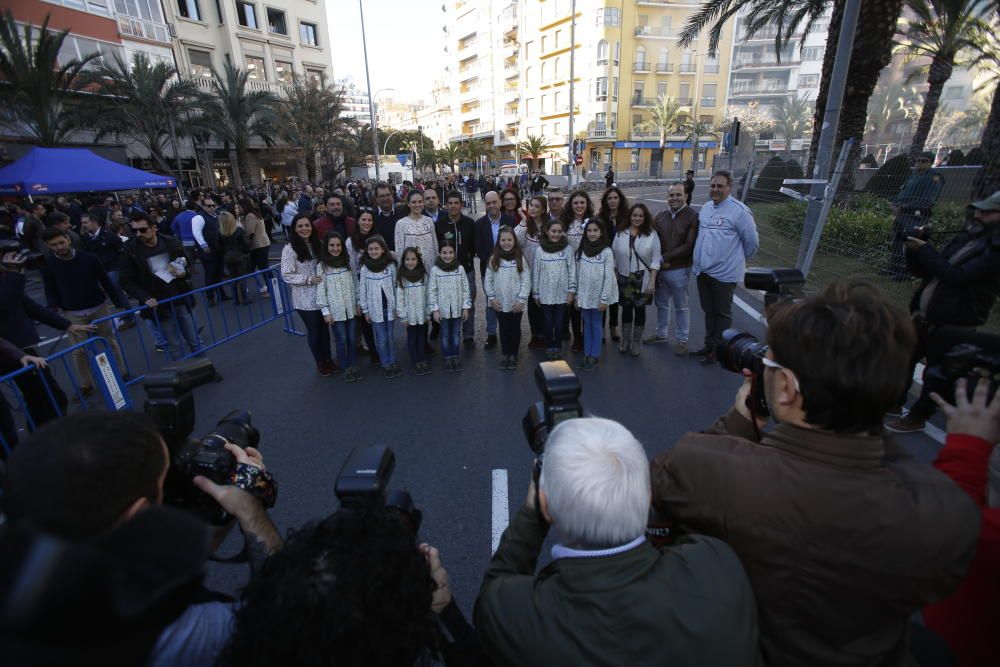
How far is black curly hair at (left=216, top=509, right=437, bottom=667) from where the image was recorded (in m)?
0.91

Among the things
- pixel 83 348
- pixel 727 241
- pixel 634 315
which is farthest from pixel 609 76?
pixel 83 348

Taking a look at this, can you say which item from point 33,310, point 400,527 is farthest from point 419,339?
point 400,527

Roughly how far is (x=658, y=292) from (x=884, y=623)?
473 cm

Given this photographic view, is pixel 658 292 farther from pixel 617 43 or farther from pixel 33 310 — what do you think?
pixel 617 43

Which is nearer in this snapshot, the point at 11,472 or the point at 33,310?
the point at 11,472

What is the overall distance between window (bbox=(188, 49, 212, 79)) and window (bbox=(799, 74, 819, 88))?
6605 cm

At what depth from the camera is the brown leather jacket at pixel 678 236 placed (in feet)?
17.2

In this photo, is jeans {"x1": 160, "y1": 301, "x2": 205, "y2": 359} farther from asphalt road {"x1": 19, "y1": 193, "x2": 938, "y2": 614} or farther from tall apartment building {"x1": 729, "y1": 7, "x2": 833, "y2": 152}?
tall apartment building {"x1": 729, "y1": 7, "x2": 833, "y2": 152}

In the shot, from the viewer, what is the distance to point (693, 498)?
1.25 meters

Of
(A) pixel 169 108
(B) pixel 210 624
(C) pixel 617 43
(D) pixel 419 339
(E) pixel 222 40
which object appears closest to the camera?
(B) pixel 210 624

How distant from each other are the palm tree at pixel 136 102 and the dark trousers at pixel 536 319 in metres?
23.4

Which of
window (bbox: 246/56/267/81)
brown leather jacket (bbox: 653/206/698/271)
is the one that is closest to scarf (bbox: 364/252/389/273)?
brown leather jacket (bbox: 653/206/698/271)

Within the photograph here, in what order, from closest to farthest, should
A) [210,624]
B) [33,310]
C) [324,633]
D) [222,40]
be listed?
[324,633]
[210,624]
[33,310]
[222,40]

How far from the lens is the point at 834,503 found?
1106 mm
